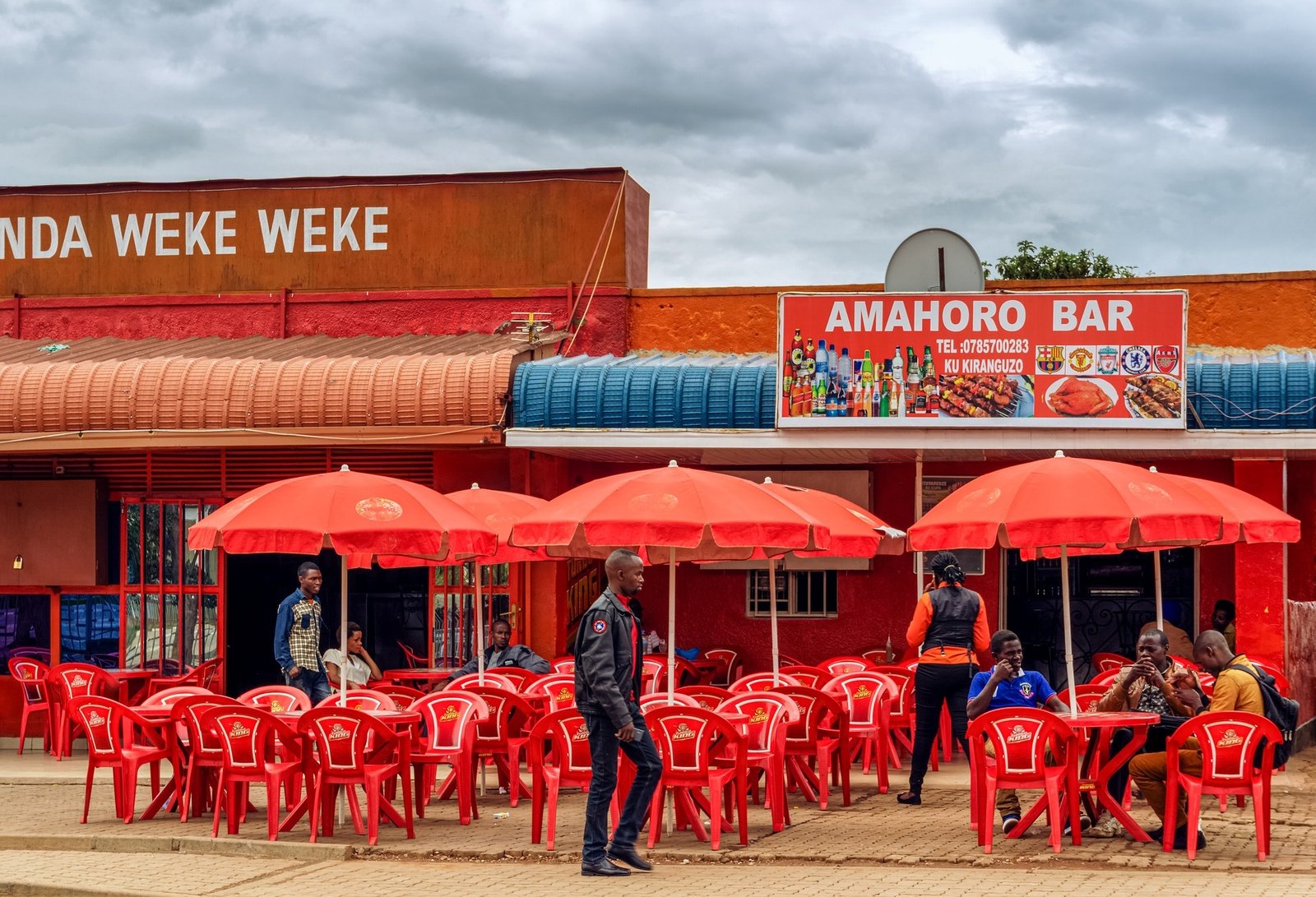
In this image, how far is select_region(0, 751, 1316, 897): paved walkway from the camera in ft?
30.6

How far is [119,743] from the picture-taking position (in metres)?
11.8

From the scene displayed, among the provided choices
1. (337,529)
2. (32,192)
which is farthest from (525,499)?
(32,192)

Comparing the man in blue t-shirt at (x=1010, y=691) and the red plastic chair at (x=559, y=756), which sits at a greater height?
the man in blue t-shirt at (x=1010, y=691)

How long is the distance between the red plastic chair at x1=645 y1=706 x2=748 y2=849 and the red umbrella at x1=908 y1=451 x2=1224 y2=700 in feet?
6.29

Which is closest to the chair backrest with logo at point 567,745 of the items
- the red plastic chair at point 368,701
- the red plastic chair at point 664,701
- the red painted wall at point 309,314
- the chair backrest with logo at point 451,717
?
the red plastic chair at point 664,701

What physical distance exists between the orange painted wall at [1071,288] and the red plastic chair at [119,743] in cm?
791

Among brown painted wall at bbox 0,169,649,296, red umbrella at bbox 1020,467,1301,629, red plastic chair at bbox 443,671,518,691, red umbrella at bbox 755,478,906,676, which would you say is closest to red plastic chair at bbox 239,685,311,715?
red plastic chair at bbox 443,671,518,691

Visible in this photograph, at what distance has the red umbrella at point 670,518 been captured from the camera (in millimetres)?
11195

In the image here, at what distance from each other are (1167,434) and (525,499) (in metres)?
5.59

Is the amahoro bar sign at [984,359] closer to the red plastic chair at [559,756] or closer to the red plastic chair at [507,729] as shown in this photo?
the red plastic chair at [507,729]

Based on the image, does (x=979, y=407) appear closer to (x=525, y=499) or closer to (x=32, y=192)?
(x=525, y=499)

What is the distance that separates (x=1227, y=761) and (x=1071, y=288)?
26.9ft

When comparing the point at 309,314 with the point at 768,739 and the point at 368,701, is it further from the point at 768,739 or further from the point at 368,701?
the point at 768,739

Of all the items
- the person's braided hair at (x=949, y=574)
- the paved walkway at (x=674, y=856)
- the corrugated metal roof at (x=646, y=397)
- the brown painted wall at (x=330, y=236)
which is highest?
the brown painted wall at (x=330, y=236)
